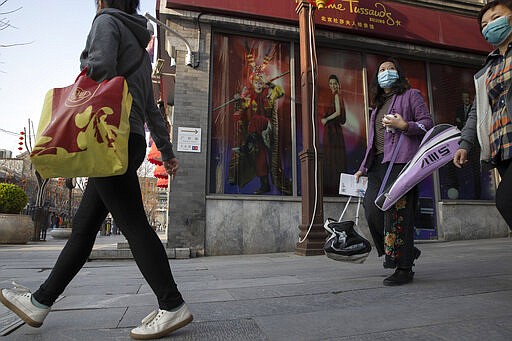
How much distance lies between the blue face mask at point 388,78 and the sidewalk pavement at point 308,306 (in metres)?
1.76

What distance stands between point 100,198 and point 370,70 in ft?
25.9

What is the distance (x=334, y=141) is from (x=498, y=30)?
5.63 m

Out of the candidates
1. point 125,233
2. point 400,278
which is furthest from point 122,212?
point 400,278

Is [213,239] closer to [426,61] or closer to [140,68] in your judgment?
[140,68]


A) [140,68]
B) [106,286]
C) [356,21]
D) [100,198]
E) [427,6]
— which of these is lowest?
[106,286]

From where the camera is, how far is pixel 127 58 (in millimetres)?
1979

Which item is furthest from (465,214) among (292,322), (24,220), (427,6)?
(24,220)

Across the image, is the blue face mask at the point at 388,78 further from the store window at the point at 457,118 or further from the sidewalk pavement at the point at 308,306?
the store window at the point at 457,118

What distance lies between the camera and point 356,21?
796cm

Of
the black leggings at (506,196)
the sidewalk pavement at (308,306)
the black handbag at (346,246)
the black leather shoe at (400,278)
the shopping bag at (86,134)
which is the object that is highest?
the shopping bag at (86,134)

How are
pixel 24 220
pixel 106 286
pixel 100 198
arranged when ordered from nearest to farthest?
pixel 100 198
pixel 106 286
pixel 24 220

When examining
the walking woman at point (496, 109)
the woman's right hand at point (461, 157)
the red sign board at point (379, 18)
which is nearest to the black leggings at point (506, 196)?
the walking woman at point (496, 109)

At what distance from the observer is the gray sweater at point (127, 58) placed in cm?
179

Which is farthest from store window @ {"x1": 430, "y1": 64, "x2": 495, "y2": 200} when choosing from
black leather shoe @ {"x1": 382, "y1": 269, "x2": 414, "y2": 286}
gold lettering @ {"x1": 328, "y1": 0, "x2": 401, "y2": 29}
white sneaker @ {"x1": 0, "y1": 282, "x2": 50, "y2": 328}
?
white sneaker @ {"x1": 0, "y1": 282, "x2": 50, "y2": 328}
